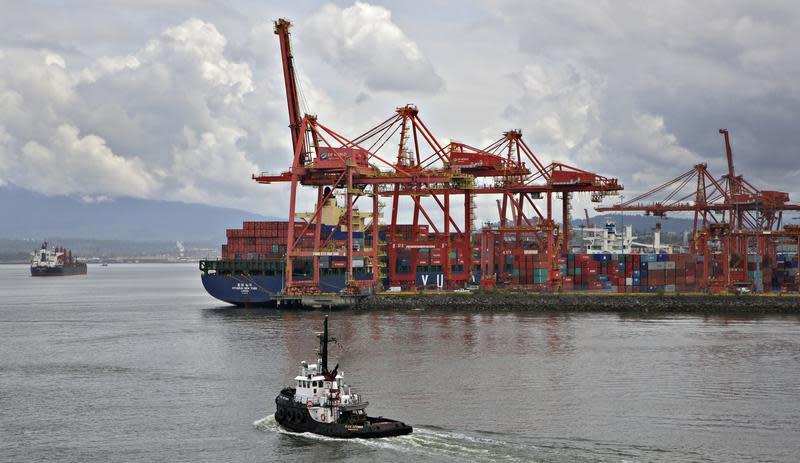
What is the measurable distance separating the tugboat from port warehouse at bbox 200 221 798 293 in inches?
2433

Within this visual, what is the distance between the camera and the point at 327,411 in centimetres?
3928

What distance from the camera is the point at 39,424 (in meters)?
40.6

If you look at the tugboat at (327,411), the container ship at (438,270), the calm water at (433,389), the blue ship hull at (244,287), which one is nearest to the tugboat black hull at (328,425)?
the tugboat at (327,411)

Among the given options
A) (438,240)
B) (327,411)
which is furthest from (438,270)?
(327,411)

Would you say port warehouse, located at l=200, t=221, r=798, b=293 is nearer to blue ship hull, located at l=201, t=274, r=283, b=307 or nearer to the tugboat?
blue ship hull, located at l=201, t=274, r=283, b=307

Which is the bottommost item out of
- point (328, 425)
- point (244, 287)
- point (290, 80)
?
point (328, 425)

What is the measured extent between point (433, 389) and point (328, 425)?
9.60 meters

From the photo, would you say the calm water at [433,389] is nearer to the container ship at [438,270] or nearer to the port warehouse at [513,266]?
the container ship at [438,270]

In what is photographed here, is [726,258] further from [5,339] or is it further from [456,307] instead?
[5,339]

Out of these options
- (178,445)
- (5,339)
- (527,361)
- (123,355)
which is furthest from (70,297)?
(178,445)

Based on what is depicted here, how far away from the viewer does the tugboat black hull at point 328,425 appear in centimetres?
3772

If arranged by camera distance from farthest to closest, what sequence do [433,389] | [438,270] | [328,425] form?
[438,270]
[433,389]
[328,425]

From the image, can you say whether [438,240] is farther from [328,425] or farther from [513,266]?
[328,425]

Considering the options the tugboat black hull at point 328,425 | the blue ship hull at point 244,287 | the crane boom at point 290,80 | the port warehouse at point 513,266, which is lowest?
the tugboat black hull at point 328,425
